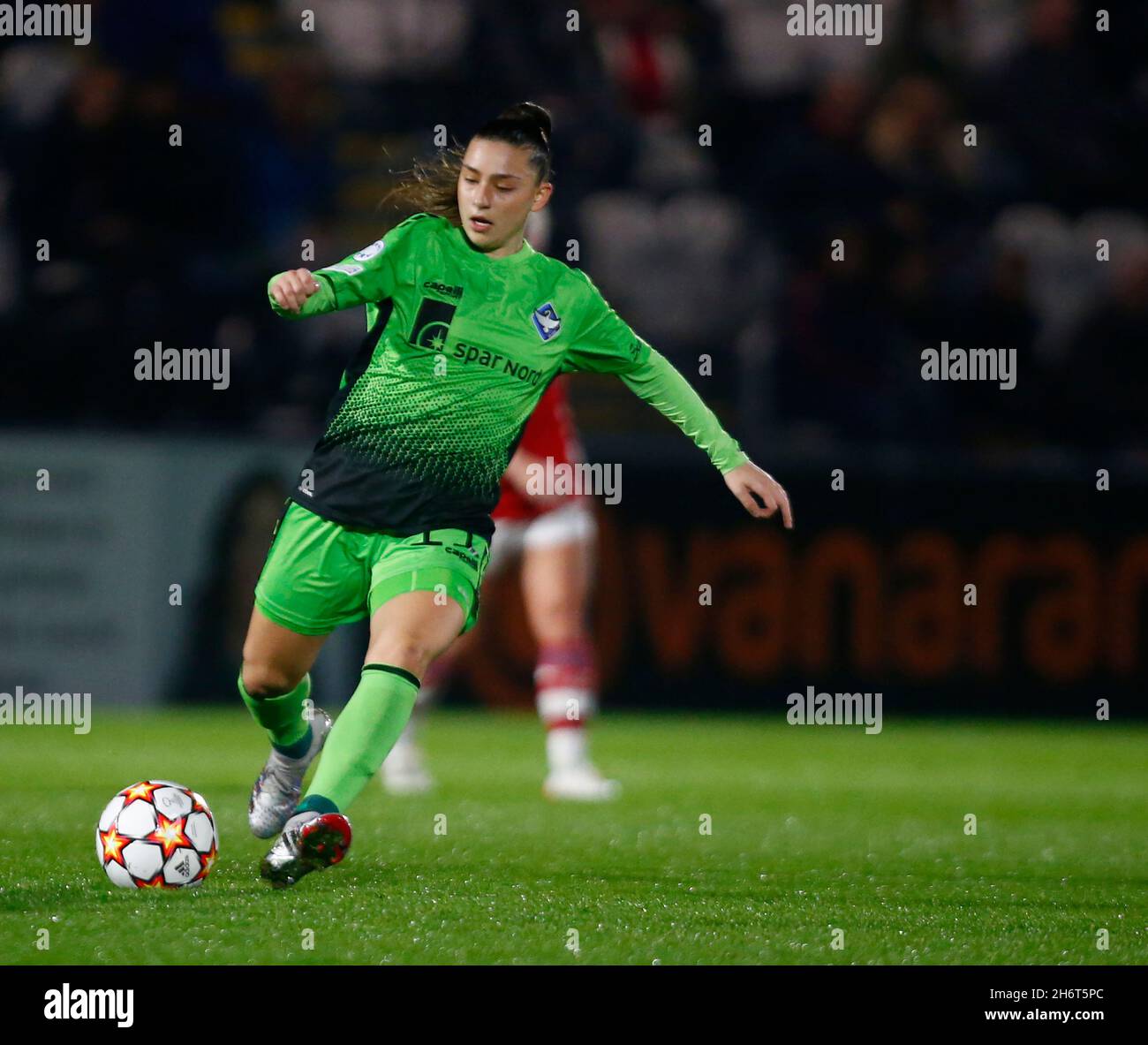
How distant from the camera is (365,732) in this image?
500cm

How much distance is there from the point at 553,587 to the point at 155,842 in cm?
341

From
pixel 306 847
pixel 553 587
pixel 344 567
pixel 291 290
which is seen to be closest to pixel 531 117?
pixel 291 290

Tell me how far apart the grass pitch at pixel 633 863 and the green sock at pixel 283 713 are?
1.18 feet

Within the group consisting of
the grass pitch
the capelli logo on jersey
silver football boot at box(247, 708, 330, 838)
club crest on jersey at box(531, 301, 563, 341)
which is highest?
the capelli logo on jersey

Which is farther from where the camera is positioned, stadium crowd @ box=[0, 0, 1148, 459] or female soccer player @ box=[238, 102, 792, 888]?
stadium crowd @ box=[0, 0, 1148, 459]

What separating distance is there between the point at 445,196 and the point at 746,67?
29.7ft

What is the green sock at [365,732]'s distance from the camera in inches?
193

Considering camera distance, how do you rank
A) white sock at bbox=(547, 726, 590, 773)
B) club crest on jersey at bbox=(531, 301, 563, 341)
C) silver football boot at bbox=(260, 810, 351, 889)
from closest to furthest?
silver football boot at bbox=(260, 810, 351, 889)
club crest on jersey at bbox=(531, 301, 563, 341)
white sock at bbox=(547, 726, 590, 773)

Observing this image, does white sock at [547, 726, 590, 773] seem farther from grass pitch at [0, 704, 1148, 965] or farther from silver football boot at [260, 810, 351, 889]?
silver football boot at [260, 810, 351, 889]

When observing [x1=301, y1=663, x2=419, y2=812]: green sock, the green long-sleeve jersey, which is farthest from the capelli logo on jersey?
[x1=301, y1=663, x2=419, y2=812]: green sock

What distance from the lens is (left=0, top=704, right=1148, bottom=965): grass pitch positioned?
170 inches

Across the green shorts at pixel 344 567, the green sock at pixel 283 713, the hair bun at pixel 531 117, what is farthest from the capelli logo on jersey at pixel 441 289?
the green sock at pixel 283 713

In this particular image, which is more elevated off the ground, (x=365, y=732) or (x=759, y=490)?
(x=759, y=490)

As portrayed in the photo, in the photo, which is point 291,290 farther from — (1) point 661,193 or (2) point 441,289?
(1) point 661,193
